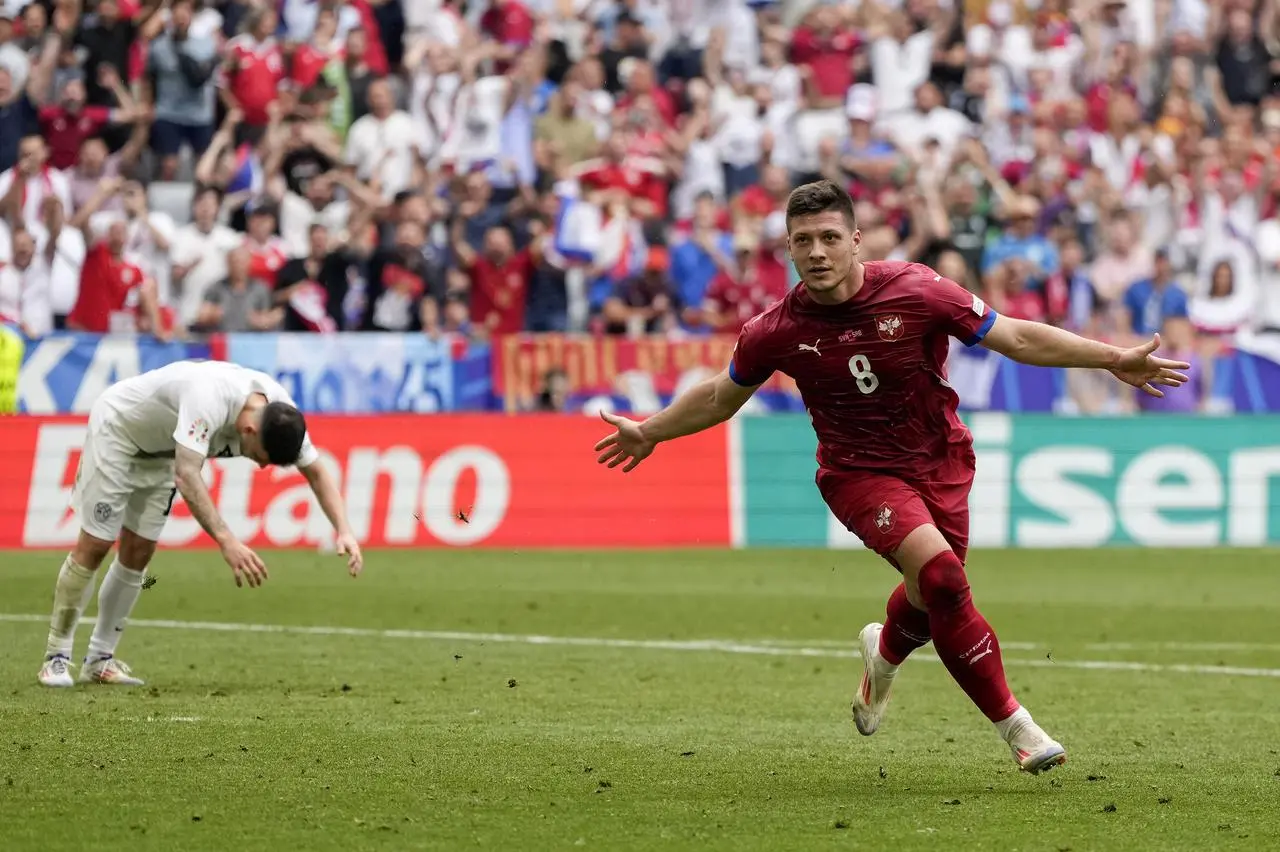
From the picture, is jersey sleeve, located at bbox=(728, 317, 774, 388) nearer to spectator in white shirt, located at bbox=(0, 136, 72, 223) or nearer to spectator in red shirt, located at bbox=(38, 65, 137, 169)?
spectator in white shirt, located at bbox=(0, 136, 72, 223)

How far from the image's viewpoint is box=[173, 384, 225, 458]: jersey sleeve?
9461 millimetres

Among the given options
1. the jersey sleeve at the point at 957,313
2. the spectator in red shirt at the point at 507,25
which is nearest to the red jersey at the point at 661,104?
the spectator in red shirt at the point at 507,25

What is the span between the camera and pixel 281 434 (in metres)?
9.11

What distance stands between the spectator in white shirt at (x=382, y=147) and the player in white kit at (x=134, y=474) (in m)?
11.4

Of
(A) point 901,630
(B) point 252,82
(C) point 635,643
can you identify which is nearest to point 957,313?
(A) point 901,630

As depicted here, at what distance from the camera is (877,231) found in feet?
70.2

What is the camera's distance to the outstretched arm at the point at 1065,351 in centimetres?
764

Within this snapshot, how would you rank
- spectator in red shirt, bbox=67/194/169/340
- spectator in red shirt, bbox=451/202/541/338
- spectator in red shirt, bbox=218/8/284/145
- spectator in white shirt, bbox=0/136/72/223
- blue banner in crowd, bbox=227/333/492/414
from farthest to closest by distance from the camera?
spectator in red shirt, bbox=218/8/284/145 < spectator in red shirt, bbox=451/202/541/338 < spectator in white shirt, bbox=0/136/72/223 < spectator in red shirt, bbox=67/194/169/340 < blue banner in crowd, bbox=227/333/492/414

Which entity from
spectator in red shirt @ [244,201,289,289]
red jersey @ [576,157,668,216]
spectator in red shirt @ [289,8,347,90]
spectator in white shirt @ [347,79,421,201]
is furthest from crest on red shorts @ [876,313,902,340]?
spectator in red shirt @ [289,8,347,90]

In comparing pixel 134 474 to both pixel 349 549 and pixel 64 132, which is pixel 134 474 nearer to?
pixel 349 549

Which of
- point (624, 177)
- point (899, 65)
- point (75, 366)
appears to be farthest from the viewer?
point (899, 65)

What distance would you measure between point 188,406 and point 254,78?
12.7m

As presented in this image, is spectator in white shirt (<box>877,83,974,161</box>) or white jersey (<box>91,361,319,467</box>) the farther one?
spectator in white shirt (<box>877,83,974,161</box>)

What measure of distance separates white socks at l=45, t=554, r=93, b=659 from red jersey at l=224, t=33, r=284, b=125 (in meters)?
11.8
